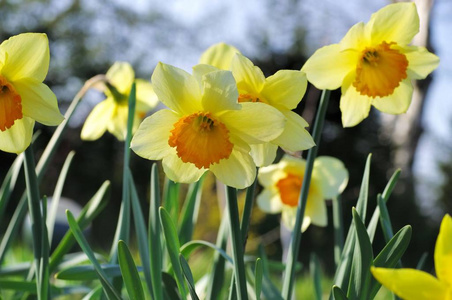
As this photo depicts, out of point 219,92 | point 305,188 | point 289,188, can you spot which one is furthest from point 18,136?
point 289,188

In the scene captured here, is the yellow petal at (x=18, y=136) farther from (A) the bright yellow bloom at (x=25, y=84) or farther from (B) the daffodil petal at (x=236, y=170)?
(B) the daffodil petal at (x=236, y=170)

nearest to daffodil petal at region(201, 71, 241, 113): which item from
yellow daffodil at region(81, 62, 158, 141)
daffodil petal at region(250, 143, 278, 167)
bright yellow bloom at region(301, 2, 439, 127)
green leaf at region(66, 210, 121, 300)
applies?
daffodil petal at region(250, 143, 278, 167)

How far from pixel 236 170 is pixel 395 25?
379 millimetres

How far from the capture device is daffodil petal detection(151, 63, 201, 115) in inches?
28.4

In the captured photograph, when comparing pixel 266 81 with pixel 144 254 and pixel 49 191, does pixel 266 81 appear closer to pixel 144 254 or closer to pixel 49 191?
pixel 144 254

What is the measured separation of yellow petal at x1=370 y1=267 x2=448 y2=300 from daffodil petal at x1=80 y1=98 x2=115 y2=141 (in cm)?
91

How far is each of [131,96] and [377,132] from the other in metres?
6.58

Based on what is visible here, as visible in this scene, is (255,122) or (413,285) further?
(255,122)

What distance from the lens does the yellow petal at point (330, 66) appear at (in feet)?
2.86

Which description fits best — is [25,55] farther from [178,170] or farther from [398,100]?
[398,100]

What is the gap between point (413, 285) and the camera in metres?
0.48

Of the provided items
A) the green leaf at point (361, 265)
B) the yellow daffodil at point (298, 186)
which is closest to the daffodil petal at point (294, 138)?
the green leaf at point (361, 265)

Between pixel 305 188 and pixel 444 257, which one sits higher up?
pixel 444 257

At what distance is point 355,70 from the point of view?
895 mm
